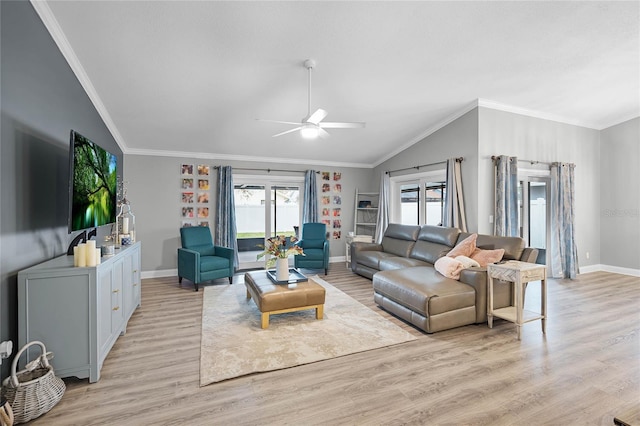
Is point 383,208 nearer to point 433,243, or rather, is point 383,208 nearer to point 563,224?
point 433,243

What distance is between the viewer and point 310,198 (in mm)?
6801

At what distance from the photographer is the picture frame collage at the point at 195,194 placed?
19.4ft

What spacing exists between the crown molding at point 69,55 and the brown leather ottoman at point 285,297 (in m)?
3.06

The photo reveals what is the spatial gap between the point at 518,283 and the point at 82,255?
13.1ft

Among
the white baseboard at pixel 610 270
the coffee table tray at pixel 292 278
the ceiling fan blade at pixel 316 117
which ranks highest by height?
the ceiling fan blade at pixel 316 117

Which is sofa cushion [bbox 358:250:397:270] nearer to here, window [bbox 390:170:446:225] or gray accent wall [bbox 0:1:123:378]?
window [bbox 390:170:446:225]

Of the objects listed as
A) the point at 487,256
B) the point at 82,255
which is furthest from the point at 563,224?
the point at 82,255

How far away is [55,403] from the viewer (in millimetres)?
2025

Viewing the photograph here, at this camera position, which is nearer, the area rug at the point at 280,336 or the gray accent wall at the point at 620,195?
the area rug at the point at 280,336

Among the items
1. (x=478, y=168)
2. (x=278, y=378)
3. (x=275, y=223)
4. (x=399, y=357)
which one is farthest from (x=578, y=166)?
(x=278, y=378)

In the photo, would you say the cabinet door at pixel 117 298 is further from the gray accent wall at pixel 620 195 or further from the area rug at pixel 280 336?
the gray accent wall at pixel 620 195

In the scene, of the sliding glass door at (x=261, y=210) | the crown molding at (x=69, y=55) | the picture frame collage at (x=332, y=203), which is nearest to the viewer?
the crown molding at (x=69, y=55)

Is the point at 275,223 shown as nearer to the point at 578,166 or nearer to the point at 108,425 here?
the point at 108,425

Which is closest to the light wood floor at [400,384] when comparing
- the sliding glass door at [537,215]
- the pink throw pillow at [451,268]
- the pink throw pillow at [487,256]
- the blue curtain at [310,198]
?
the pink throw pillow at [451,268]
